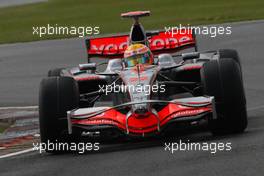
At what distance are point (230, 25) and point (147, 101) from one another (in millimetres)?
16101

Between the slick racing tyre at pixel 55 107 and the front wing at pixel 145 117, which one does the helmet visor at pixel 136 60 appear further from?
the front wing at pixel 145 117

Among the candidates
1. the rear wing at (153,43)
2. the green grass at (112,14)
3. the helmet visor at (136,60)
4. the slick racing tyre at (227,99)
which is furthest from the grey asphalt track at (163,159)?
the green grass at (112,14)

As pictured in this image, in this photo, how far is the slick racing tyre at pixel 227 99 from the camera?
35.3 feet

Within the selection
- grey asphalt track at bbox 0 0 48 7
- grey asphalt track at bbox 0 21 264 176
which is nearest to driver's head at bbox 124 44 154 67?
grey asphalt track at bbox 0 21 264 176

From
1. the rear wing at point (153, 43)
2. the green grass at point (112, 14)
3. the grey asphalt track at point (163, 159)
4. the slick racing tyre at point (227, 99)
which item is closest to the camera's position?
the grey asphalt track at point (163, 159)

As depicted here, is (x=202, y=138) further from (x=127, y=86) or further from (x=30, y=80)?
(x=30, y=80)

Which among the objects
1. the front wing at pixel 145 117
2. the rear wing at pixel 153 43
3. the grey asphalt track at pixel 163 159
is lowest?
the grey asphalt track at pixel 163 159

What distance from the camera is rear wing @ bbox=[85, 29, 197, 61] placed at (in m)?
14.6

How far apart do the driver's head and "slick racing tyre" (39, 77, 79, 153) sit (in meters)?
1.69

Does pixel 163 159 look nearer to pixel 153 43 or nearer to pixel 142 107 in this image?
pixel 142 107

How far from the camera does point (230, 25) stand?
26250 mm

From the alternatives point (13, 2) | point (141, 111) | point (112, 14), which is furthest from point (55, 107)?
point (13, 2)

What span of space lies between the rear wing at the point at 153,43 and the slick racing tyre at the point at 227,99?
3.66 meters

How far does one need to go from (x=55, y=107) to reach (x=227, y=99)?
2.03 metres
